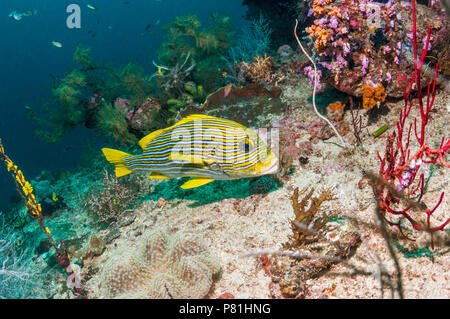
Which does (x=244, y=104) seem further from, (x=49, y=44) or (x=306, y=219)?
(x=49, y=44)

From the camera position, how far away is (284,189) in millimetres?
3662

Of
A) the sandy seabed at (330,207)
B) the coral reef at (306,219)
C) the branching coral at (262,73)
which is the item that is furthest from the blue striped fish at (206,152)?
the branching coral at (262,73)

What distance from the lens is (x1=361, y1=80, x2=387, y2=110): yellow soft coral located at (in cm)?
397

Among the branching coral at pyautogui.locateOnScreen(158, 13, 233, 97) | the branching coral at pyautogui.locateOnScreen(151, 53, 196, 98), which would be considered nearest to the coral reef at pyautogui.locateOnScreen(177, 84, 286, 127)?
the branching coral at pyautogui.locateOnScreen(151, 53, 196, 98)

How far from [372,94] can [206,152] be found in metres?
3.04

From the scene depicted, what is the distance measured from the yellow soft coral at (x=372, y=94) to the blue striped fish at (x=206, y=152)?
236 centimetres

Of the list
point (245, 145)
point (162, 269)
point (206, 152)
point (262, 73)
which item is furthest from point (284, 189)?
point (262, 73)

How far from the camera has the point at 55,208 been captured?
20.9 feet

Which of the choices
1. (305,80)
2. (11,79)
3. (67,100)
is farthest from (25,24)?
(305,80)

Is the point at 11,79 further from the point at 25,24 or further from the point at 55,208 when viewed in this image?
the point at 55,208

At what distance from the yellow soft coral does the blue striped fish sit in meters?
2.36

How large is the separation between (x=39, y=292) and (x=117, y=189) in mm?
1966

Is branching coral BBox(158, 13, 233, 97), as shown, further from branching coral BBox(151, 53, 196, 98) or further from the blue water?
the blue water

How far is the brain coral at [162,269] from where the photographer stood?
2.47 m
